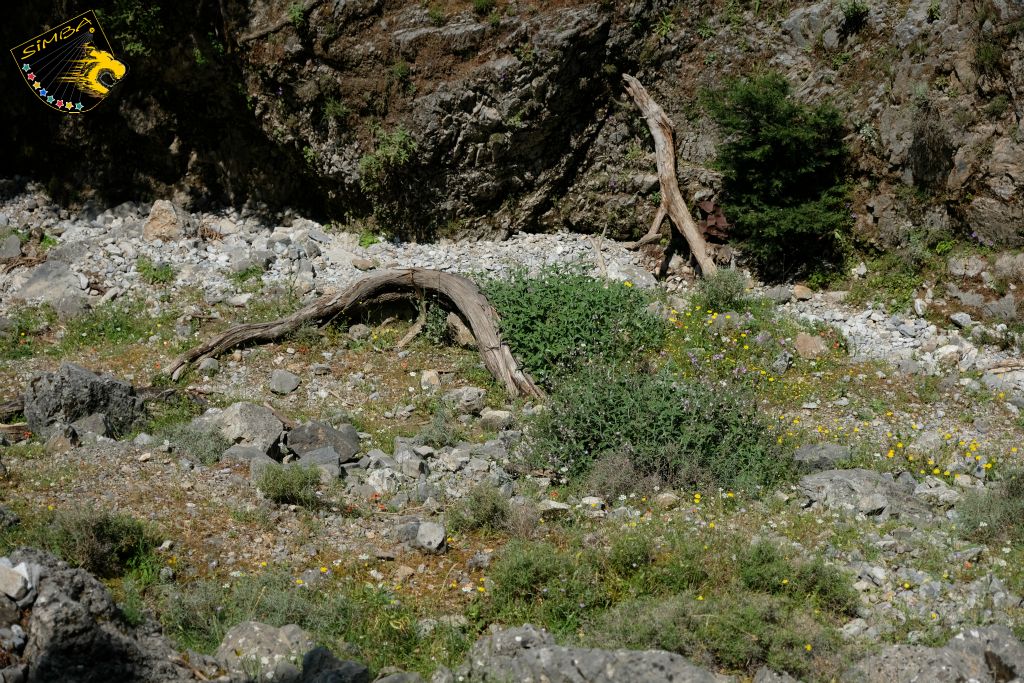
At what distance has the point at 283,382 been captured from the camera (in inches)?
398

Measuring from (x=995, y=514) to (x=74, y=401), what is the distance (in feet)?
26.1

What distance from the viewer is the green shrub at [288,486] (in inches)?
291

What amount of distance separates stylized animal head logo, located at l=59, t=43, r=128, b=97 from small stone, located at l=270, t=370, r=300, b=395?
635cm

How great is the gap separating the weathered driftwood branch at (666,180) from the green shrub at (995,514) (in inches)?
213

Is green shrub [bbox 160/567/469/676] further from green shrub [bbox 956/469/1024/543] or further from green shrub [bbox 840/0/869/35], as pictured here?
green shrub [bbox 840/0/869/35]

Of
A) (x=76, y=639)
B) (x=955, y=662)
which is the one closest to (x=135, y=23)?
(x=76, y=639)

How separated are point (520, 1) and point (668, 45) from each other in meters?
2.19

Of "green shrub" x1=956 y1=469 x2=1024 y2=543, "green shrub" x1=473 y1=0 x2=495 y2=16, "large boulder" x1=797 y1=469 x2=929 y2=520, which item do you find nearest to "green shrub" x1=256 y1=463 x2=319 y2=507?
"large boulder" x1=797 y1=469 x2=929 y2=520

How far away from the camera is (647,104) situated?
43.5 feet

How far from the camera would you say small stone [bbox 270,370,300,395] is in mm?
10062

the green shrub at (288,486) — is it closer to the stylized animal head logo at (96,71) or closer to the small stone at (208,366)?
the small stone at (208,366)

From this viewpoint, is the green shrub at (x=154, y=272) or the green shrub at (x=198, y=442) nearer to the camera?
the green shrub at (x=198, y=442)

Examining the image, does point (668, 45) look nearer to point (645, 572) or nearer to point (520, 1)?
point (520, 1)

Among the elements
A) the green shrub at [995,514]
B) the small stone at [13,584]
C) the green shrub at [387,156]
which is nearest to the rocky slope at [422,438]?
the green shrub at [995,514]
